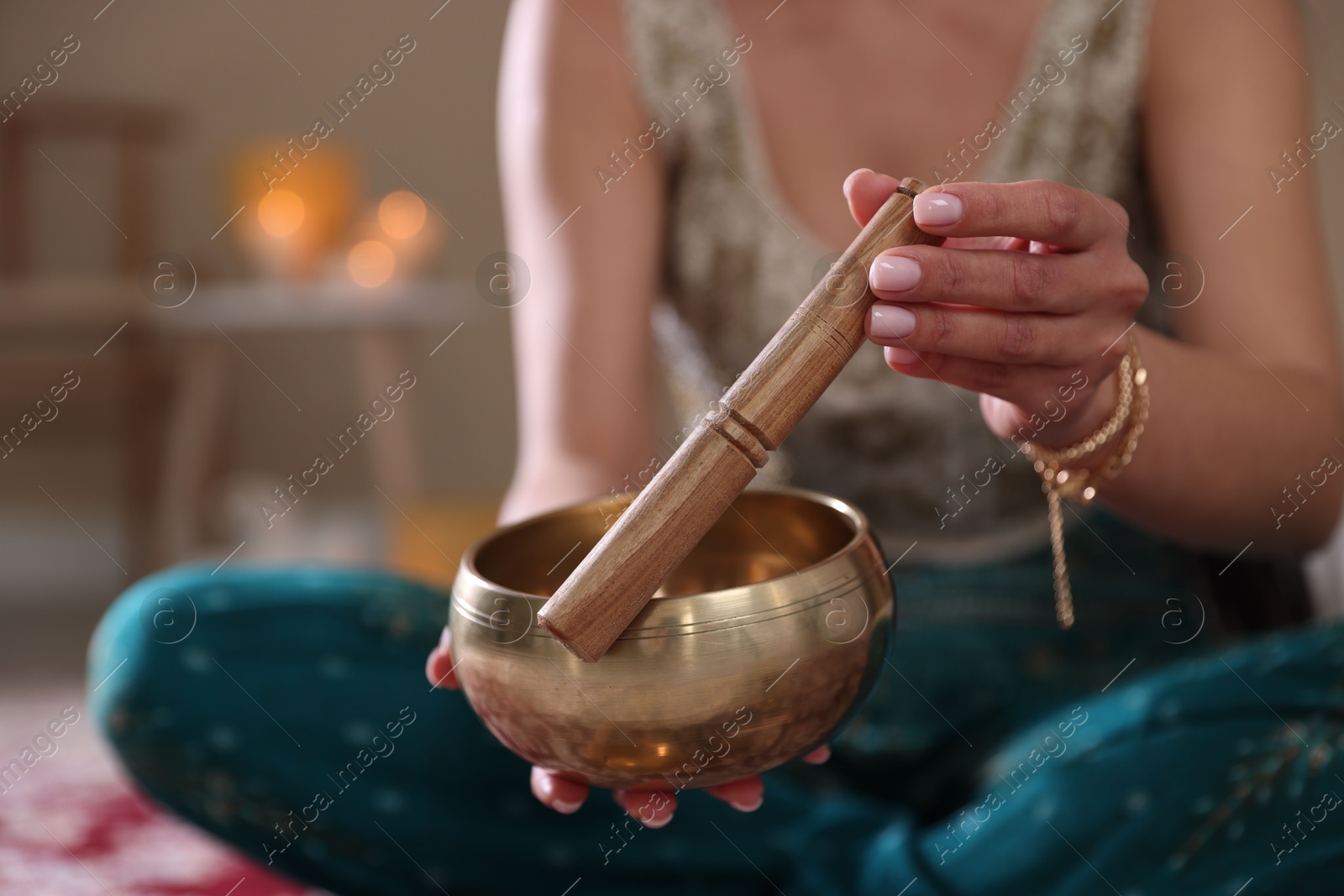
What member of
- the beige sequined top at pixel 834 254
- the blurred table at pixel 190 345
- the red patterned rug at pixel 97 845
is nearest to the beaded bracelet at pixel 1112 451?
the beige sequined top at pixel 834 254

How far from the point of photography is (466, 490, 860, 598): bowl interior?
0.57 meters

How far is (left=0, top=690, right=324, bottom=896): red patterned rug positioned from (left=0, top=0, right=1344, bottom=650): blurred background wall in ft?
3.87

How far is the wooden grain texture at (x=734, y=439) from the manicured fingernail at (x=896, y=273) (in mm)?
14

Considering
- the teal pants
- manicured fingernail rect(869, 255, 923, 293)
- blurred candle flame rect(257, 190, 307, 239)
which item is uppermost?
blurred candle flame rect(257, 190, 307, 239)

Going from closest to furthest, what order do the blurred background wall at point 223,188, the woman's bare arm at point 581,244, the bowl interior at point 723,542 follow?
the bowl interior at point 723,542, the woman's bare arm at point 581,244, the blurred background wall at point 223,188

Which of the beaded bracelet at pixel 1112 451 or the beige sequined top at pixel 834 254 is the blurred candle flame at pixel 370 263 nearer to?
the beige sequined top at pixel 834 254

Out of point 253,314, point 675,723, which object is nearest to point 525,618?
point 675,723

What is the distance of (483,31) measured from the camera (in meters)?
2.67

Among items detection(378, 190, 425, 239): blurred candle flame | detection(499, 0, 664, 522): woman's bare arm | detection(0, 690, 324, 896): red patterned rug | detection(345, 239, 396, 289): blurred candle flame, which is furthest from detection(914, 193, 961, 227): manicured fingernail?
detection(378, 190, 425, 239): blurred candle flame

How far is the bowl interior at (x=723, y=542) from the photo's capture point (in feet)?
1.88

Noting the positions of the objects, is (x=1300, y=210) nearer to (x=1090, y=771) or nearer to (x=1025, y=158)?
(x=1025, y=158)

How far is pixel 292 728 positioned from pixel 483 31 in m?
2.21

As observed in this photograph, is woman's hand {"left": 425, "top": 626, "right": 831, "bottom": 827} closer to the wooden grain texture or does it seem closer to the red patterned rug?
the wooden grain texture

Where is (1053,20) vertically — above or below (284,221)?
below
